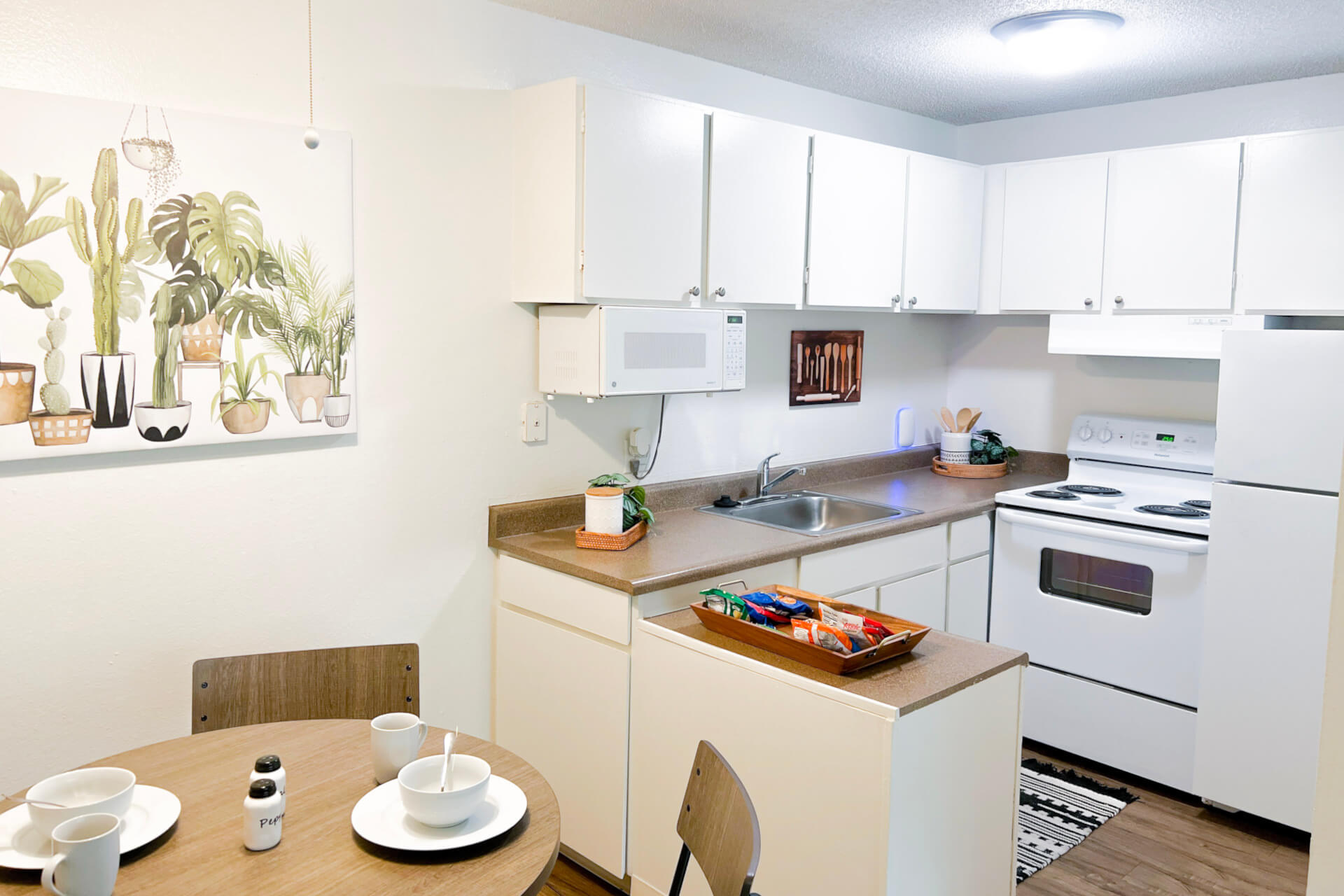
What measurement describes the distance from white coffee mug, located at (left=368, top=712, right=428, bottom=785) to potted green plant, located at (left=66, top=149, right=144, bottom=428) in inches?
39.4

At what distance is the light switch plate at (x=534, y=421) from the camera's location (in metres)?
2.95

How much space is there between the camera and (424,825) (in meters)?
1.50

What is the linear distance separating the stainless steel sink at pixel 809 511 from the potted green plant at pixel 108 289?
1.85m

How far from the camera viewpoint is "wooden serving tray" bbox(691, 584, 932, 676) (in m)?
2.08

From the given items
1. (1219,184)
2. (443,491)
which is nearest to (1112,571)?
(1219,184)

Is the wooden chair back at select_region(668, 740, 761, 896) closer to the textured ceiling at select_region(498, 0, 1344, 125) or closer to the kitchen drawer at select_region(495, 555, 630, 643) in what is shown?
the kitchen drawer at select_region(495, 555, 630, 643)

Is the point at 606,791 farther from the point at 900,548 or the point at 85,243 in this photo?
the point at 85,243

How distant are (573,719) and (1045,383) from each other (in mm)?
2642

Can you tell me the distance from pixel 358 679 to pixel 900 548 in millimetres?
1831

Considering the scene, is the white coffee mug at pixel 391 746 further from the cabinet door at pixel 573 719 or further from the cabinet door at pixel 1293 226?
the cabinet door at pixel 1293 226

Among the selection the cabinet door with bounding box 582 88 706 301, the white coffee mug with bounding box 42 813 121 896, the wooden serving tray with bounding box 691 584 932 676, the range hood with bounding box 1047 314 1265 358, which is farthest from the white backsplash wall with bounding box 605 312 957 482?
the white coffee mug with bounding box 42 813 121 896

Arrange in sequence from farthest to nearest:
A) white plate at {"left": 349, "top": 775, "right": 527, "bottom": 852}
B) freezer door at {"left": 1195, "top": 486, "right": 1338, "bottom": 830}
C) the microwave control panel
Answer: the microwave control panel < freezer door at {"left": 1195, "top": 486, "right": 1338, "bottom": 830} < white plate at {"left": 349, "top": 775, "right": 527, "bottom": 852}

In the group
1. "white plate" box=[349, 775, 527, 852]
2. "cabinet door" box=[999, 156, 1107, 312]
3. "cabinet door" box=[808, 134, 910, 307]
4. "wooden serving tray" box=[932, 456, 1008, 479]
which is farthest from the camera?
"wooden serving tray" box=[932, 456, 1008, 479]

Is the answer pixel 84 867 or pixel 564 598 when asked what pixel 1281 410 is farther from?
pixel 84 867
